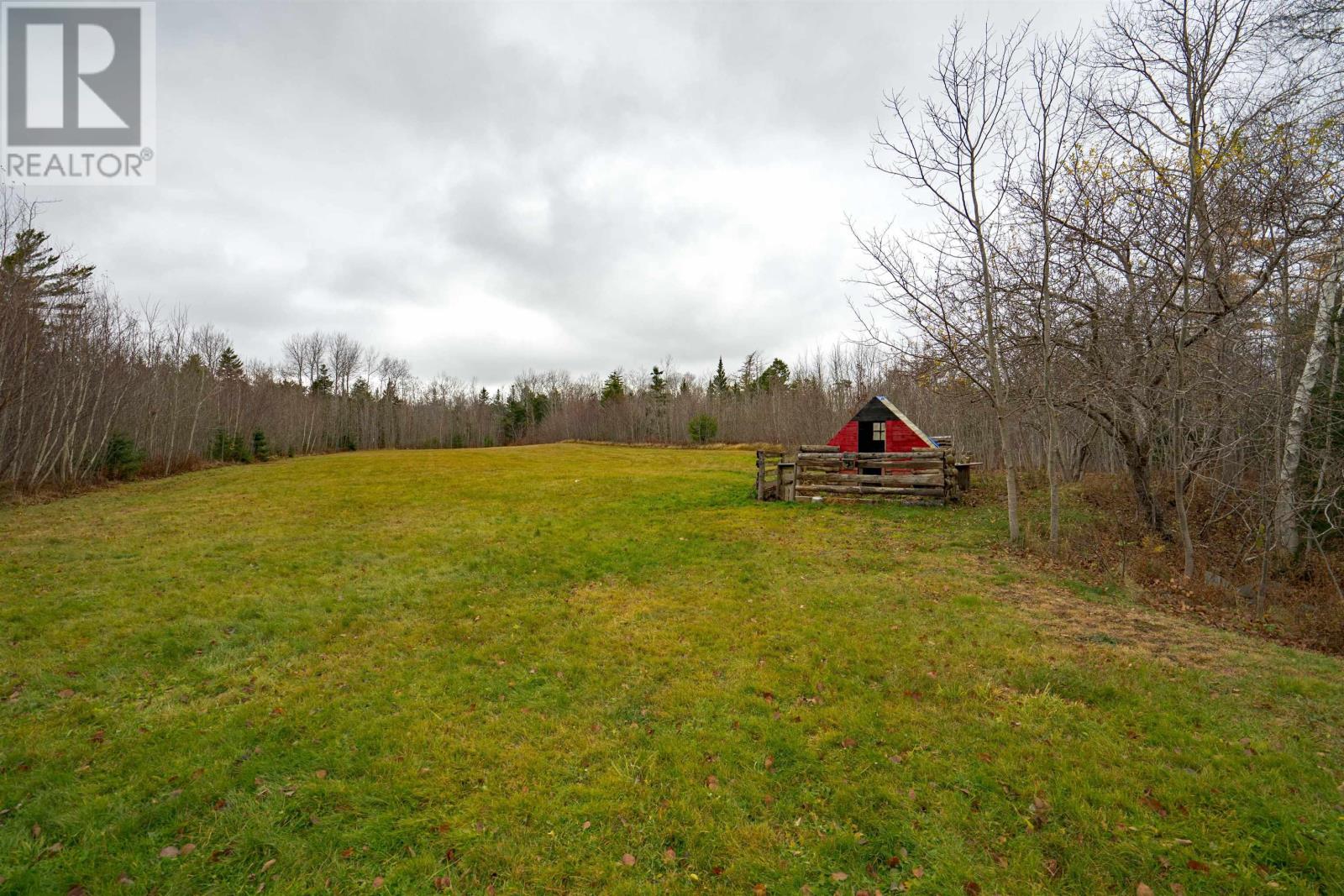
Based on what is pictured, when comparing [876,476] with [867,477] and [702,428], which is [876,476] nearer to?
[867,477]

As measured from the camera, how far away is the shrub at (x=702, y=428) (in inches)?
1932

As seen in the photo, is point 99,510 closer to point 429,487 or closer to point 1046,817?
point 429,487

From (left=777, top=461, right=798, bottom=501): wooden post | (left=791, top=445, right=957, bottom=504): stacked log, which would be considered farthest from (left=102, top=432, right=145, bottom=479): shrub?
(left=791, top=445, right=957, bottom=504): stacked log

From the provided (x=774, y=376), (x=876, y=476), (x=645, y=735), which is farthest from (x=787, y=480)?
(x=774, y=376)

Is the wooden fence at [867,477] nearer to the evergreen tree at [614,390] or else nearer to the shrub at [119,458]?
the shrub at [119,458]

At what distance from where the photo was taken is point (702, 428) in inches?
1944

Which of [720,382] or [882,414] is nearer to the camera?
[882,414]

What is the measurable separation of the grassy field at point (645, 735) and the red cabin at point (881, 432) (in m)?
7.45

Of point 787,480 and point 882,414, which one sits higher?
point 882,414

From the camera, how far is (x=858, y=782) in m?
3.94

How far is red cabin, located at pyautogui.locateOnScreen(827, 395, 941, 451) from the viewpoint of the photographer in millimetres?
15984

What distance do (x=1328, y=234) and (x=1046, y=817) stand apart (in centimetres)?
922

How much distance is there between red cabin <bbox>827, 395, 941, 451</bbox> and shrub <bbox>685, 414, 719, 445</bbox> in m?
32.0

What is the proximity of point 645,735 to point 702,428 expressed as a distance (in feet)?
148
